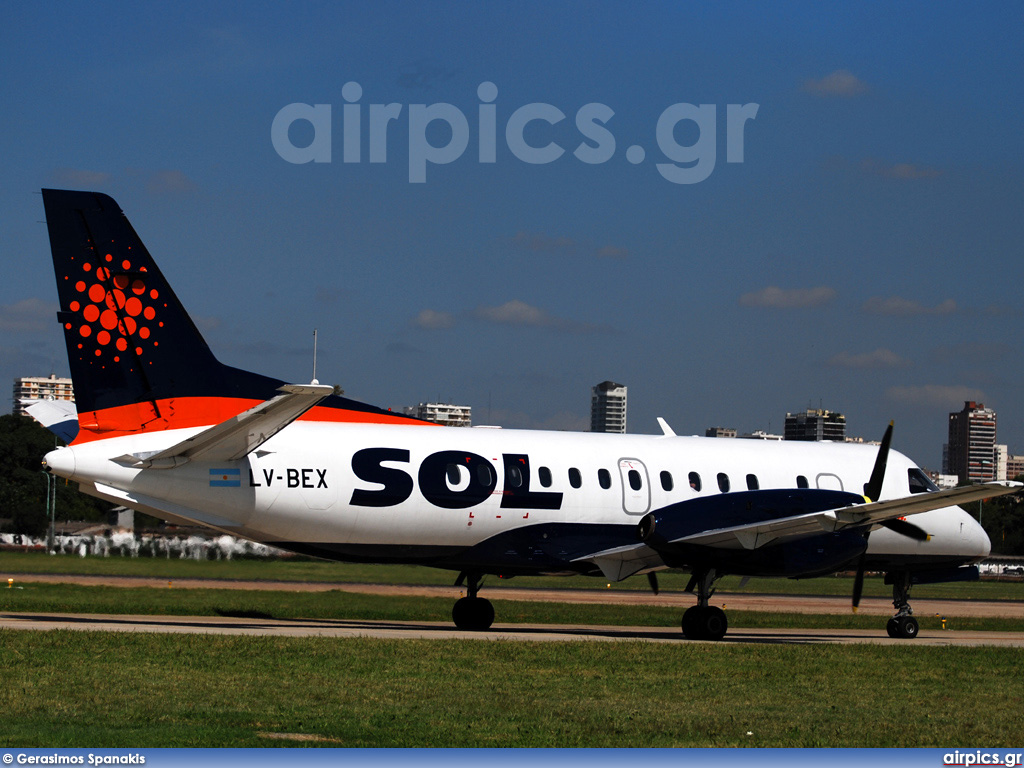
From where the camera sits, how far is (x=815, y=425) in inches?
2697

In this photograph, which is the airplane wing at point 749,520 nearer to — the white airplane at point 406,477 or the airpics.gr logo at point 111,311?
the white airplane at point 406,477

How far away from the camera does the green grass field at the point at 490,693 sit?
10.7 metres

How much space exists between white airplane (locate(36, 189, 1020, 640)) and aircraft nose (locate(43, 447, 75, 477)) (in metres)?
0.03

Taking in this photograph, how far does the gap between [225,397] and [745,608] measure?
21991mm

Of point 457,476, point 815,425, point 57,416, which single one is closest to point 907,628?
point 457,476

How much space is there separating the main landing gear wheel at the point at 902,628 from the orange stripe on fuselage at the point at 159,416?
41.2 ft

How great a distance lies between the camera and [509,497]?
2173 cm

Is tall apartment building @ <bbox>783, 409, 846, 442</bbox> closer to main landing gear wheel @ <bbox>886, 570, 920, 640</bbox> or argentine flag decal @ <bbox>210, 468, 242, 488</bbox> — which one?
main landing gear wheel @ <bbox>886, 570, 920, 640</bbox>

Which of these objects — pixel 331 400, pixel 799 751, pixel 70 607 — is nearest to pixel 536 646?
pixel 331 400

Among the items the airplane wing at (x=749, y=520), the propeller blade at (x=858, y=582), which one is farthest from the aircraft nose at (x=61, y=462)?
the propeller blade at (x=858, y=582)

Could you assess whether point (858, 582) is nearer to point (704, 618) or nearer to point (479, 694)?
point (704, 618)

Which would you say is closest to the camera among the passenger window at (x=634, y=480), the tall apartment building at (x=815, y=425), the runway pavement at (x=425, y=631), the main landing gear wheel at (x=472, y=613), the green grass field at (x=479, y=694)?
the green grass field at (x=479, y=694)

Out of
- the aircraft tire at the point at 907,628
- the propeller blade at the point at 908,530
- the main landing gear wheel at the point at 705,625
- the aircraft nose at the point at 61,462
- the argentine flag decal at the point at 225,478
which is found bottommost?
the aircraft tire at the point at 907,628

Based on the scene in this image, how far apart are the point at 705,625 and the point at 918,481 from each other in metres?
6.70
